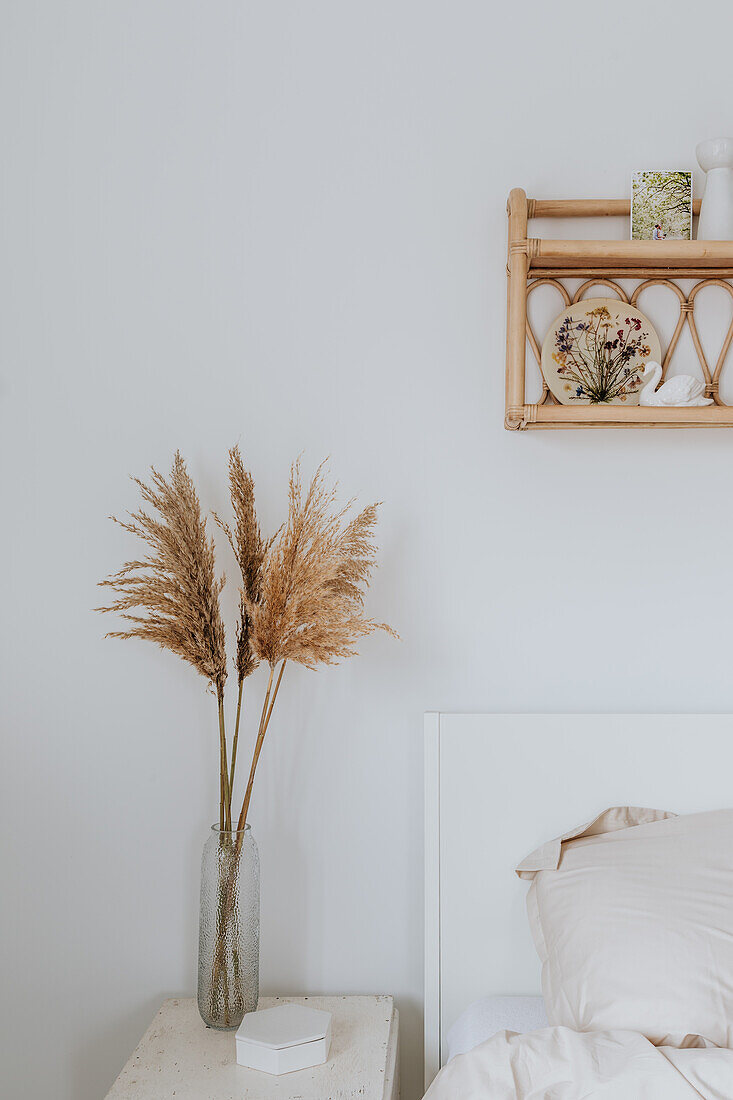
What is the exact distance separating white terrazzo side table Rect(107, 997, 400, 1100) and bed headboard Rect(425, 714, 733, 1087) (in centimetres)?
15

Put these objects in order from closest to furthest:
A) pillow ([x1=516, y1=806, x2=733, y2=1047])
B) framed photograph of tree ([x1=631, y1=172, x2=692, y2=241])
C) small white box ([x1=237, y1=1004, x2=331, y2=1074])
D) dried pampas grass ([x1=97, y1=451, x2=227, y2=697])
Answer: pillow ([x1=516, y1=806, x2=733, y2=1047]) → small white box ([x1=237, y1=1004, x2=331, y2=1074]) → dried pampas grass ([x1=97, y1=451, x2=227, y2=697]) → framed photograph of tree ([x1=631, y1=172, x2=692, y2=241])

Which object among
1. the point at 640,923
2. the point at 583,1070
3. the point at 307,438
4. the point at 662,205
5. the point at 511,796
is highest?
the point at 662,205

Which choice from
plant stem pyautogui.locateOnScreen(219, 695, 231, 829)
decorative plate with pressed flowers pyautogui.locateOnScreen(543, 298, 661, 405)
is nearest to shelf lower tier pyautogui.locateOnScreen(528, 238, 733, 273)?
decorative plate with pressed flowers pyautogui.locateOnScreen(543, 298, 661, 405)

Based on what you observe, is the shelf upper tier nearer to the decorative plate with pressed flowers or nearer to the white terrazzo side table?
the decorative plate with pressed flowers

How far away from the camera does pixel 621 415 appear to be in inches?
62.7

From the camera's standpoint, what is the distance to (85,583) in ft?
5.90

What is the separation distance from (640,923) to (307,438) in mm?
1003

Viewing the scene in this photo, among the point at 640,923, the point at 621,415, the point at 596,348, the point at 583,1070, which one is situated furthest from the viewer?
the point at 596,348

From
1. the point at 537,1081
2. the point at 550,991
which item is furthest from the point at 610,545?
the point at 537,1081

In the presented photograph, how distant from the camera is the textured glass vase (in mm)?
Answer: 1544

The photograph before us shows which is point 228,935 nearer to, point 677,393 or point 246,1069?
point 246,1069

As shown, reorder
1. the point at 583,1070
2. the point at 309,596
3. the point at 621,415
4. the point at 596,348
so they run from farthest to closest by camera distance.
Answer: the point at 596,348
the point at 621,415
the point at 309,596
the point at 583,1070

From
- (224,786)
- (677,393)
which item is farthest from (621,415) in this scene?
(224,786)

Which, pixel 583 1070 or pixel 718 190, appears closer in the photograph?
pixel 583 1070
